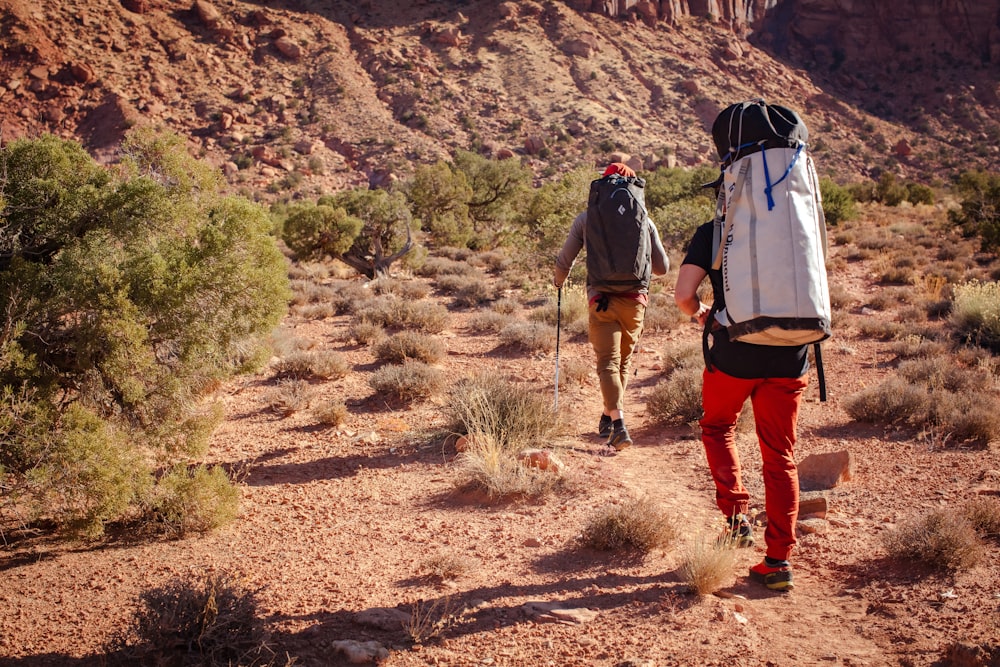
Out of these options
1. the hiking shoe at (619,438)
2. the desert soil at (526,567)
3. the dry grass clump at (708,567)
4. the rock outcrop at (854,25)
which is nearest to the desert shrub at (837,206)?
the desert soil at (526,567)

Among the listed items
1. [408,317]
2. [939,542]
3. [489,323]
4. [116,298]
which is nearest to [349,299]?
[408,317]

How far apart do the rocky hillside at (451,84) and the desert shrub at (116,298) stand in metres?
32.0

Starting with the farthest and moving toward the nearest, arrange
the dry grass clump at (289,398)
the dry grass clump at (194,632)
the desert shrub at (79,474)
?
the dry grass clump at (289,398), the desert shrub at (79,474), the dry grass clump at (194,632)

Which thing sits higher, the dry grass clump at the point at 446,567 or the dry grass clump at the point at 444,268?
the dry grass clump at the point at 444,268

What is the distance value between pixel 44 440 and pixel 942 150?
193ft

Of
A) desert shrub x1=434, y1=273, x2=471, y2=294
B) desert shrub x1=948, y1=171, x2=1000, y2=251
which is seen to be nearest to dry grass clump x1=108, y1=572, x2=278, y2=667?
desert shrub x1=434, y1=273, x2=471, y2=294

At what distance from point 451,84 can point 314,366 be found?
41.8 metres

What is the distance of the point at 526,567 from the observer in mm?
3379

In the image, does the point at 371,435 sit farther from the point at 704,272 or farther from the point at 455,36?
the point at 455,36

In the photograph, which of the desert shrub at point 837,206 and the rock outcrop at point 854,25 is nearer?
the desert shrub at point 837,206

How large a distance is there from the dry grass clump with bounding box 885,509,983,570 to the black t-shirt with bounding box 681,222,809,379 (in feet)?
4.00

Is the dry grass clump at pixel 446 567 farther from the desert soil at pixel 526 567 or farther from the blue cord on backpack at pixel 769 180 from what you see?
the blue cord on backpack at pixel 769 180

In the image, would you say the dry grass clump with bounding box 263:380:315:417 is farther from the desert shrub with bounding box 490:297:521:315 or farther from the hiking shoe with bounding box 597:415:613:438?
the desert shrub with bounding box 490:297:521:315

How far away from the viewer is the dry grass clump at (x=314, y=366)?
7.54 meters
